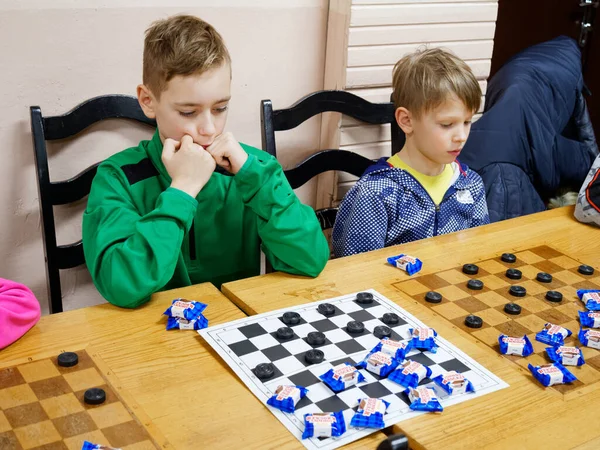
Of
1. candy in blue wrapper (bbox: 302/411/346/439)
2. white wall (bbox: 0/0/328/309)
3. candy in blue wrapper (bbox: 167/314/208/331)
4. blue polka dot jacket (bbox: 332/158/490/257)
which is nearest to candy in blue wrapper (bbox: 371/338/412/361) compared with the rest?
candy in blue wrapper (bbox: 302/411/346/439)

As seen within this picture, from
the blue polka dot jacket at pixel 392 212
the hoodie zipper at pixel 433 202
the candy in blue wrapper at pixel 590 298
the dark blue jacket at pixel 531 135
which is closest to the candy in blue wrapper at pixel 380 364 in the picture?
the candy in blue wrapper at pixel 590 298

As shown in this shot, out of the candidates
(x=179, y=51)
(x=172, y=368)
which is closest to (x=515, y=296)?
(x=172, y=368)

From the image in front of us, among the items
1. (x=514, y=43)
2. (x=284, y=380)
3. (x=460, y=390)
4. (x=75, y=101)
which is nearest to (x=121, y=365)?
(x=284, y=380)

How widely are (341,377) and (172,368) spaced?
1.00 feet

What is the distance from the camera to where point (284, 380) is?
4.17ft

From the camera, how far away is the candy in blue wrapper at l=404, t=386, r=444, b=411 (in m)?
1.20

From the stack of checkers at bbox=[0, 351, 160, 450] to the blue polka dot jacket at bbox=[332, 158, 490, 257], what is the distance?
0.99 m

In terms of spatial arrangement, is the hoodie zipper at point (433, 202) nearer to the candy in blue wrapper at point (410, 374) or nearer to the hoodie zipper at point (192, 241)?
the hoodie zipper at point (192, 241)

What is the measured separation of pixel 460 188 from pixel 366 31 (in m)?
0.71

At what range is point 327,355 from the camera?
135 centimetres

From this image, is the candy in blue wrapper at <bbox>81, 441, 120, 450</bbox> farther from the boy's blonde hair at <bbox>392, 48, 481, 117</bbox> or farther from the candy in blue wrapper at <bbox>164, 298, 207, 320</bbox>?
the boy's blonde hair at <bbox>392, 48, 481, 117</bbox>

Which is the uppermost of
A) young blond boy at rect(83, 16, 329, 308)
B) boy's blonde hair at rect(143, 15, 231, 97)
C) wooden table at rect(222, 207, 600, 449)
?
boy's blonde hair at rect(143, 15, 231, 97)

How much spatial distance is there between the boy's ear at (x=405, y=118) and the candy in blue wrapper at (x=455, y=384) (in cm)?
107

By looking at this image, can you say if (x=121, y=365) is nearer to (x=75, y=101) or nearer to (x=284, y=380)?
(x=284, y=380)
